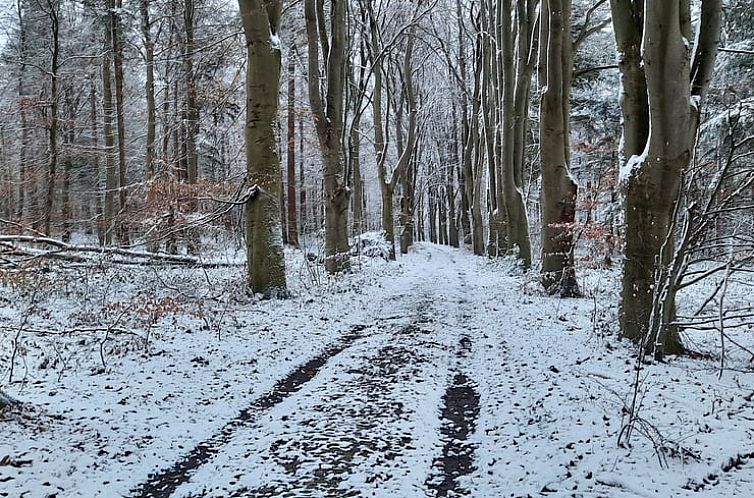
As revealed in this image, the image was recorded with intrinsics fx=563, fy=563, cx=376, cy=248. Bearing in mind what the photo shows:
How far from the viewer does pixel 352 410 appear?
531 cm

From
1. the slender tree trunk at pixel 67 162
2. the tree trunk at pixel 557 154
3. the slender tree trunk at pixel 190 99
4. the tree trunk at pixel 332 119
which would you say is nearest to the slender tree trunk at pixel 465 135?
the tree trunk at pixel 332 119

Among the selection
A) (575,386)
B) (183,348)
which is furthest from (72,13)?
(575,386)

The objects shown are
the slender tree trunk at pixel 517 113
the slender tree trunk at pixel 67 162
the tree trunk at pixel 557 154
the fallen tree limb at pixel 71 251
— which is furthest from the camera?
the slender tree trunk at pixel 67 162

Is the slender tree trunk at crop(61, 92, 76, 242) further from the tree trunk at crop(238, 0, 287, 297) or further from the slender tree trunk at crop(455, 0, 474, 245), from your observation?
the slender tree trunk at crop(455, 0, 474, 245)

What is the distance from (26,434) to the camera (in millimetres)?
4352

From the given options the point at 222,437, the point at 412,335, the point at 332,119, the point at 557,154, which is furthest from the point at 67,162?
the point at 222,437

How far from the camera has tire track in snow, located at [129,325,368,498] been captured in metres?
3.88

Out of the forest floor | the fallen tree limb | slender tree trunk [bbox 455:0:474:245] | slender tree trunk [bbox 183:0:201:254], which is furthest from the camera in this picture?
slender tree trunk [bbox 455:0:474:245]

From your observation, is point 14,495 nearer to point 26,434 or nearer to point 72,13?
point 26,434

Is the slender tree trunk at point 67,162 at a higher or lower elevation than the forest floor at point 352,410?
higher

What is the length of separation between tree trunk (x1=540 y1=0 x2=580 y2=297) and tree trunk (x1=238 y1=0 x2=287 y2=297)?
18.3ft

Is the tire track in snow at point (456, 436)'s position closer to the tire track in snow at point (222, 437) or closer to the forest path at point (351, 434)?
the forest path at point (351, 434)

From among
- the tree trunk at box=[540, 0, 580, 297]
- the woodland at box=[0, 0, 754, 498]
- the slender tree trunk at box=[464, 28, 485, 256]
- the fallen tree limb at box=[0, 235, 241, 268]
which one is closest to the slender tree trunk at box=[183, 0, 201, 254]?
the woodland at box=[0, 0, 754, 498]

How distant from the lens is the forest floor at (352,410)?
381 cm
